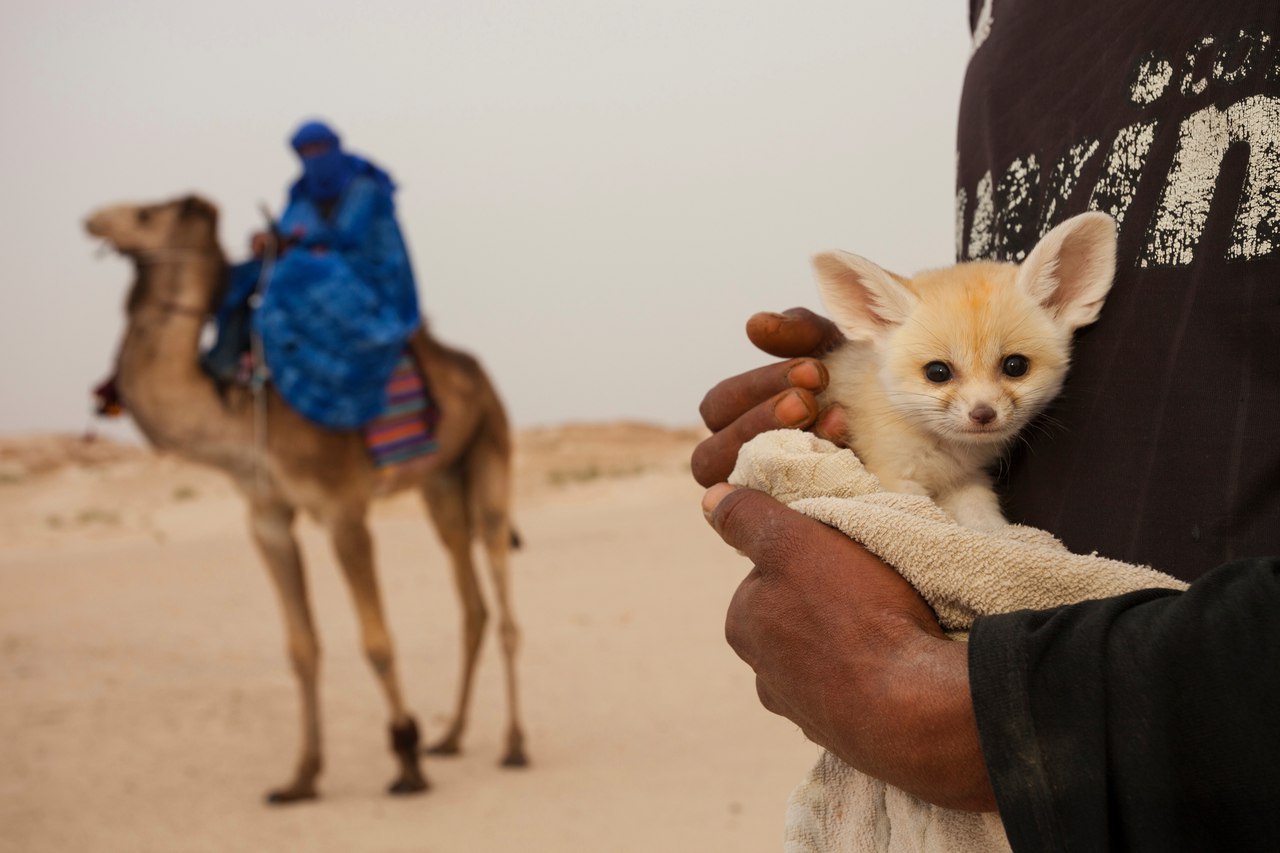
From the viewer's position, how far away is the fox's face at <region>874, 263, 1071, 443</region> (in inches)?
72.9

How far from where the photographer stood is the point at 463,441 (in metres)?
7.46

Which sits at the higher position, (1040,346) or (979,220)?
(979,220)

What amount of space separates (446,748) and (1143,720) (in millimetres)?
6904

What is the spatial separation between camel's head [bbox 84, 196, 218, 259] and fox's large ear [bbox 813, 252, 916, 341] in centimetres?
561

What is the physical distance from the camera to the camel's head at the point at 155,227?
6.64 metres

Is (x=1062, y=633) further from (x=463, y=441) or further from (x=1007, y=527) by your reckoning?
(x=463, y=441)

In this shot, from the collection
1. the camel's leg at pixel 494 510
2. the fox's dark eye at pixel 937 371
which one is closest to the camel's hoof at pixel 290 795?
the camel's leg at pixel 494 510

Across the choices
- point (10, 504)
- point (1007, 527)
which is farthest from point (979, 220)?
point (10, 504)

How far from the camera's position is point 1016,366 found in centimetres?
191

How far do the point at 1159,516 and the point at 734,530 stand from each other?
62 cm

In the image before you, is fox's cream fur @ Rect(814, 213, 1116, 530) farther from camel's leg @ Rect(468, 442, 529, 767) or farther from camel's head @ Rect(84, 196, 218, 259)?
camel's leg @ Rect(468, 442, 529, 767)

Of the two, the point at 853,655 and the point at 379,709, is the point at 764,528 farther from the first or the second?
the point at 379,709

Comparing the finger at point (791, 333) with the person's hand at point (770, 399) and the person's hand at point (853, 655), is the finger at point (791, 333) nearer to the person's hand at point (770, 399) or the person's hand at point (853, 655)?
the person's hand at point (770, 399)

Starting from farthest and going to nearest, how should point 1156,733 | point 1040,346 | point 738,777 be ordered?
1. point 738,777
2. point 1040,346
3. point 1156,733
